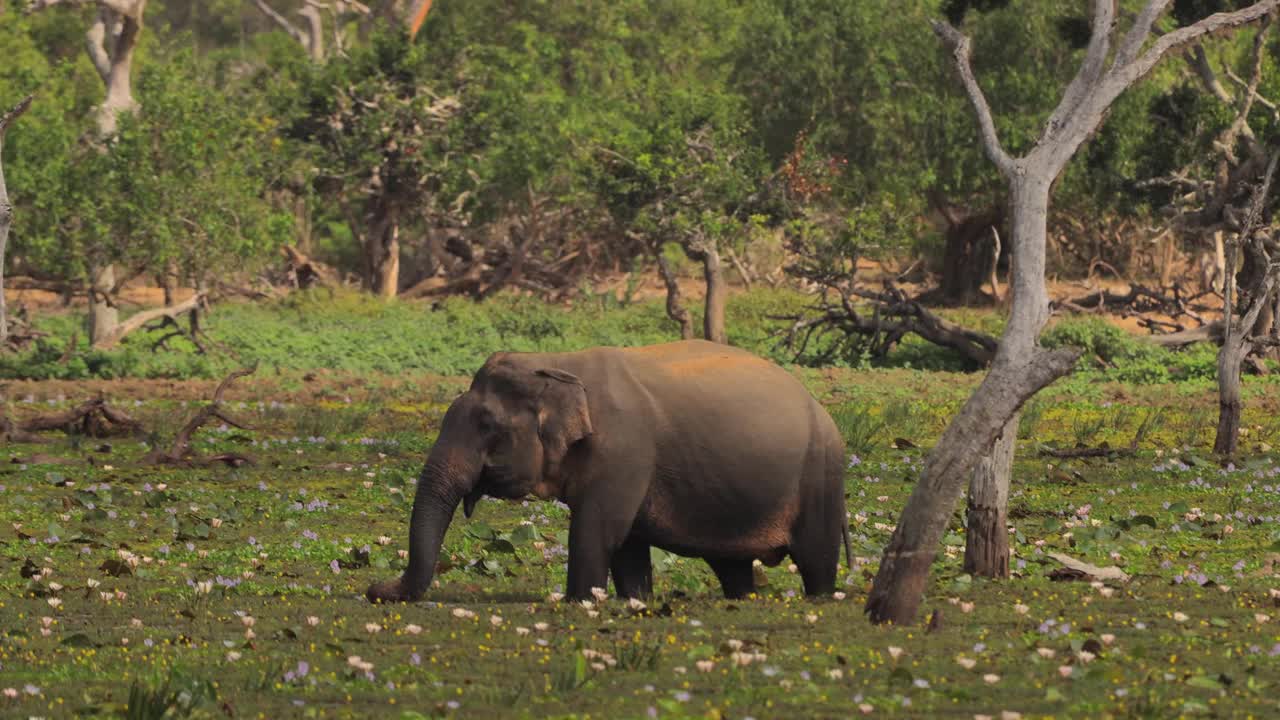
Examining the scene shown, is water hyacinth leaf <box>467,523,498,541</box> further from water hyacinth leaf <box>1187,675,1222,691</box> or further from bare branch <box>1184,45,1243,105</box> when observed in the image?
bare branch <box>1184,45,1243,105</box>

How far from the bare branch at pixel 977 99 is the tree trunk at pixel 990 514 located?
178 centimetres

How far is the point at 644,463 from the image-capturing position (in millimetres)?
12406

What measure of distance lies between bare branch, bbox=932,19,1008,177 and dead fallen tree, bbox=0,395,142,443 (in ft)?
42.7

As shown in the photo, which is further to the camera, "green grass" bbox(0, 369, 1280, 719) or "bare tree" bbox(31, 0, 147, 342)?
"bare tree" bbox(31, 0, 147, 342)

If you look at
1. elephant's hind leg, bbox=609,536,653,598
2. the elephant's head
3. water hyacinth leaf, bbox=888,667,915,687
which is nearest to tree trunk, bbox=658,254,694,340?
elephant's hind leg, bbox=609,536,653,598

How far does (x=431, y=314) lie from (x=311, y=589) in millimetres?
31134

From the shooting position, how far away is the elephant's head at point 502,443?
39.9 feet

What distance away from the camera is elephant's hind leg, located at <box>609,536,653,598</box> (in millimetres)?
12727

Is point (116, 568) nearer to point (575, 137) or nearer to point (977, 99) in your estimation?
point (977, 99)

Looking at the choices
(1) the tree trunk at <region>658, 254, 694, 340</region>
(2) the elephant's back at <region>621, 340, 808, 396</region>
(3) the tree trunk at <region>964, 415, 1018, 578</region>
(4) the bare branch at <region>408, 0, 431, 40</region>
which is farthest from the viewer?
(4) the bare branch at <region>408, 0, 431, 40</region>

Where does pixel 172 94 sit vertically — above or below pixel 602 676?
above

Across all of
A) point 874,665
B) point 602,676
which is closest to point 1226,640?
point 874,665

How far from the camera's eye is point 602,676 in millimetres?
9508

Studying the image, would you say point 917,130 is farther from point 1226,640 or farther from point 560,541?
point 1226,640
